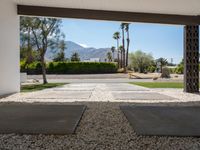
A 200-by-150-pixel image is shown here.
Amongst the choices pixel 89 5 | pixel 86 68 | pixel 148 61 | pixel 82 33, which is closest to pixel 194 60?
pixel 89 5

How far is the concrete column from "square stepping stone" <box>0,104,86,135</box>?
7.12 meters

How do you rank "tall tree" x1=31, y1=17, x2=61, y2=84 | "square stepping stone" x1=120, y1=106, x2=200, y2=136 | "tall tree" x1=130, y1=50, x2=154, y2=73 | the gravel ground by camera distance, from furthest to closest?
"tall tree" x1=130, y1=50, x2=154, y2=73 → "tall tree" x1=31, y1=17, x2=61, y2=84 → "square stepping stone" x1=120, y1=106, x2=200, y2=136 → the gravel ground

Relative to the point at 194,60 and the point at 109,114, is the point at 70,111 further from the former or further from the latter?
the point at 194,60

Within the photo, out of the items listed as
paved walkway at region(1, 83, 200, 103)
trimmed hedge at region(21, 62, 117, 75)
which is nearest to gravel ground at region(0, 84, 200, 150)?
paved walkway at region(1, 83, 200, 103)

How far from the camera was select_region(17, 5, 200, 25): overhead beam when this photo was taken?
11641 mm

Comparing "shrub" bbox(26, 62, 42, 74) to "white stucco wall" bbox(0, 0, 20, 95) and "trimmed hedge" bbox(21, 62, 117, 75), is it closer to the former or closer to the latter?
"trimmed hedge" bbox(21, 62, 117, 75)

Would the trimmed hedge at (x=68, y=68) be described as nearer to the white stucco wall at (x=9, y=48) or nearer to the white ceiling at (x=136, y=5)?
the white stucco wall at (x=9, y=48)

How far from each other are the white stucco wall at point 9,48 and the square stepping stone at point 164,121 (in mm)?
5457

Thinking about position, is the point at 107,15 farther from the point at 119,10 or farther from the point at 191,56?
the point at 191,56

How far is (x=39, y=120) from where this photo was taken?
555 centimetres

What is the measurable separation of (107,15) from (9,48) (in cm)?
409

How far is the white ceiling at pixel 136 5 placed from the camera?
10.3 metres

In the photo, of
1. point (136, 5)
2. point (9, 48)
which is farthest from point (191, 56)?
point (9, 48)

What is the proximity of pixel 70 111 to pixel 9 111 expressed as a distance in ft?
4.58
